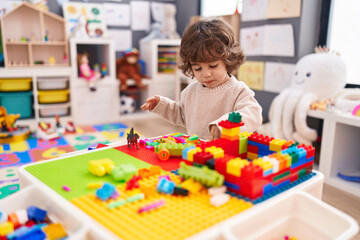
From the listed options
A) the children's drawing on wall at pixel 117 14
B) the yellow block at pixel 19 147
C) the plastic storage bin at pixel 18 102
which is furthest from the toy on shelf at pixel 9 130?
the children's drawing on wall at pixel 117 14

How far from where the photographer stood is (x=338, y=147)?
177cm

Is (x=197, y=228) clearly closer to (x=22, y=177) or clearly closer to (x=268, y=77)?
(x=22, y=177)

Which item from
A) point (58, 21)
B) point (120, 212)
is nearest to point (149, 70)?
point (58, 21)

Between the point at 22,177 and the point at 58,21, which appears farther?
the point at 58,21

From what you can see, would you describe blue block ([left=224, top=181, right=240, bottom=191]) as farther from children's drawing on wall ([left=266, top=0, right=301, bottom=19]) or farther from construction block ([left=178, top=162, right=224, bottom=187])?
children's drawing on wall ([left=266, top=0, right=301, bottom=19])

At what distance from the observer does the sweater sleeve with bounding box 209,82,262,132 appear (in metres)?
0.93

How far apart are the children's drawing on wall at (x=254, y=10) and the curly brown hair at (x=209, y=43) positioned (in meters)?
1.46

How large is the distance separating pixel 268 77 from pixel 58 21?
78.6 inches

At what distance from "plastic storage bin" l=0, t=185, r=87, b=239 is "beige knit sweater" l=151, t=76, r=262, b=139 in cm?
59

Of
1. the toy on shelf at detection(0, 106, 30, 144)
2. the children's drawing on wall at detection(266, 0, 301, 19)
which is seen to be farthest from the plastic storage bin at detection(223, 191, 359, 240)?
the toy on shelf at detection(0, 106, 30, 144)

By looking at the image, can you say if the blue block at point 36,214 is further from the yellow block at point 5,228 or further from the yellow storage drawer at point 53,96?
the yellow storage drawer at point 53,96

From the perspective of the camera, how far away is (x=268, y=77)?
2434 mm

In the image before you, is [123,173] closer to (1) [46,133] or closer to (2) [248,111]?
(2) [248,111]

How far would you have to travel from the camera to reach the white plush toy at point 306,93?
6.20 ft
